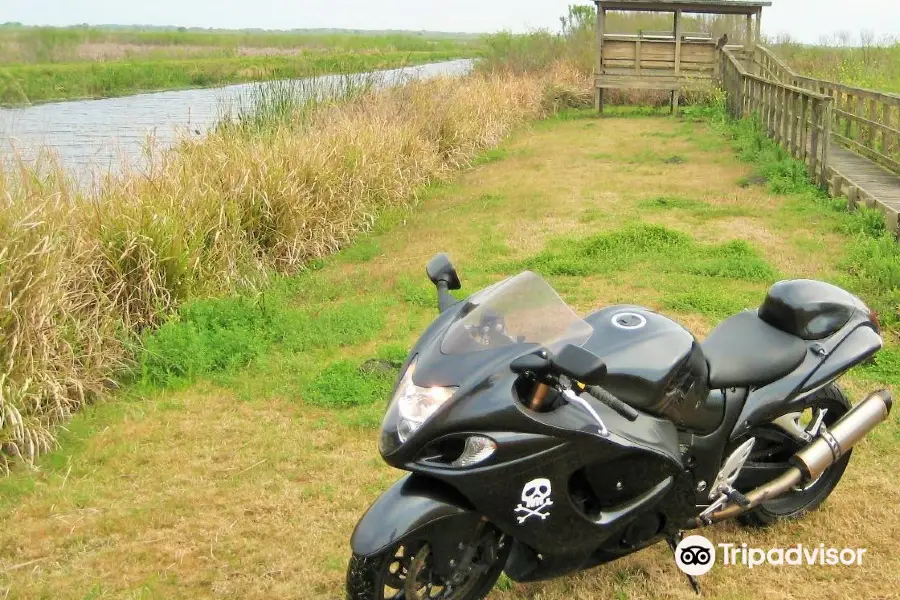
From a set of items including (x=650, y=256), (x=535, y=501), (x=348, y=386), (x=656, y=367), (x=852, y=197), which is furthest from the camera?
(x=852, y=197)

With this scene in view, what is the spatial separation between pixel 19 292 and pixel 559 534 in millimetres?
3563

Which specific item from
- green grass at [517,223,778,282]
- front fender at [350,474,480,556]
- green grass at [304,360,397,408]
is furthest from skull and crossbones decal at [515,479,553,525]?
green grass at [517,223,778,282]

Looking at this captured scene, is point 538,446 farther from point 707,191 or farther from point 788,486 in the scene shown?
point 707,191

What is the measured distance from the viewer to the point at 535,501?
261 cm

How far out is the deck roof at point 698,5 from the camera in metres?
21.7

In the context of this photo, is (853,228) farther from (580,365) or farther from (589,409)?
(580,365)

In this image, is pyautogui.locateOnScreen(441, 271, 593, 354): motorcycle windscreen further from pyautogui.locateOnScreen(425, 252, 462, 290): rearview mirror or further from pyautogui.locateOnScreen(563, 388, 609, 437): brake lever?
pyautogui.locateOnScreen(425, 252, 462, 290): rearview mirror

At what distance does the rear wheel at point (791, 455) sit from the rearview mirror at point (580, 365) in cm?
135

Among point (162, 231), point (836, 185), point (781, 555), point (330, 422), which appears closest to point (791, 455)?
point (781, 555)

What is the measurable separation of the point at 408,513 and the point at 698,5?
71.5 ft

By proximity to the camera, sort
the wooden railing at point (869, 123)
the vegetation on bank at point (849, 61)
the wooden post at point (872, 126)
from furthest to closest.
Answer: the vegetation on bank at point (849, 61), the wooden post at point (872, 126), the wooden railing at point (869, 123)

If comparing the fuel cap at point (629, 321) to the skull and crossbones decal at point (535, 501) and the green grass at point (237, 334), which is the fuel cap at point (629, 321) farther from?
the green grass at point (237, 334)

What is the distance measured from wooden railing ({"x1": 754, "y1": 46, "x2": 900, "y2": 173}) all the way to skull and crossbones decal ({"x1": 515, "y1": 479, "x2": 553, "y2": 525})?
8.83 m

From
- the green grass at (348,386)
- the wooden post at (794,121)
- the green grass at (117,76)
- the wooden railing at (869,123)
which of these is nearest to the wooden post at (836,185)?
the wooden railing at (869,123)
